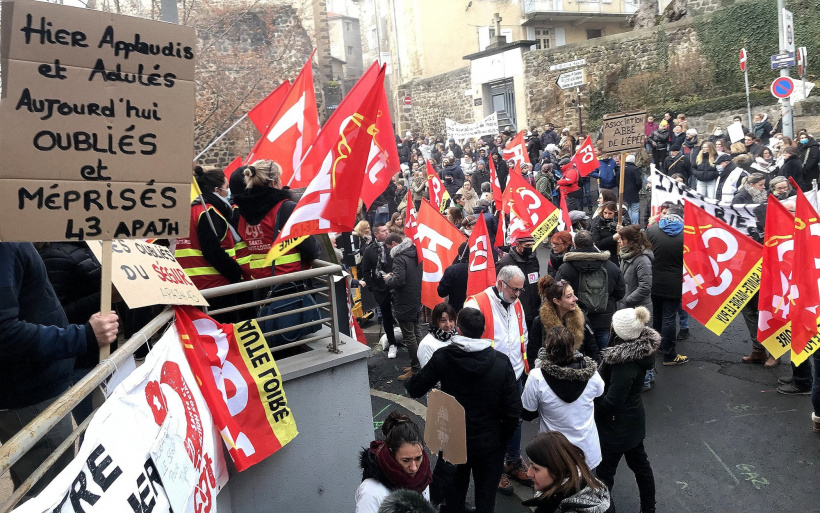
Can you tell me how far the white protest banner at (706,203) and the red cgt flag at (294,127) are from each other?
385 cm

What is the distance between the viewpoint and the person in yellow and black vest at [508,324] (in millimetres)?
5387

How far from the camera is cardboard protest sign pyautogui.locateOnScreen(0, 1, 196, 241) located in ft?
8.58

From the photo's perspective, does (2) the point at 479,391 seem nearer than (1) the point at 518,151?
Yes

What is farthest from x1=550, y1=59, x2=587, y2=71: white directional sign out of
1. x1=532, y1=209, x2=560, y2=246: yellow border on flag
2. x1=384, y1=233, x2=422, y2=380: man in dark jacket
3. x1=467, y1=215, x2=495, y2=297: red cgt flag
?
x1=467, y1=215, x2=495, y2=297: red cgt flag

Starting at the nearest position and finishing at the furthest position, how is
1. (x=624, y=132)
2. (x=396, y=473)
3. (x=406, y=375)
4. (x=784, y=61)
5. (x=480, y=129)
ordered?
(x=396, y=473), (x=406, y=375), (x=624, y=132), (x=784, y=61), (x=480, y=129)

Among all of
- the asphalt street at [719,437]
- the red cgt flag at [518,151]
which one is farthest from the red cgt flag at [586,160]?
the asphalt street at [719,437]

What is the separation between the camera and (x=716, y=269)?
6.52 m

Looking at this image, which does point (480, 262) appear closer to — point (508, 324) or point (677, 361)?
point (508, 324)

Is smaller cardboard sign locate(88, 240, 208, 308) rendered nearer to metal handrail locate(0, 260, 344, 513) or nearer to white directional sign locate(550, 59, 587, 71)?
metal handrail locate(0, 260, 344, 513)

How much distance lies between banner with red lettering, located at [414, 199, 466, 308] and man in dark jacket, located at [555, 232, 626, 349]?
147cm

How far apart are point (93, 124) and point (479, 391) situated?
2.76 meters

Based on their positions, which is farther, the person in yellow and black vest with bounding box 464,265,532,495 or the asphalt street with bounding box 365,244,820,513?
the person in yellow and black vest with bounding box 464,265,532,495

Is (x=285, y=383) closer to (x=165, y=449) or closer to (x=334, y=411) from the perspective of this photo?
(x=334, y=411)

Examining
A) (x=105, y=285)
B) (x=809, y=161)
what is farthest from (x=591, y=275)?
(x=809, y=161)
